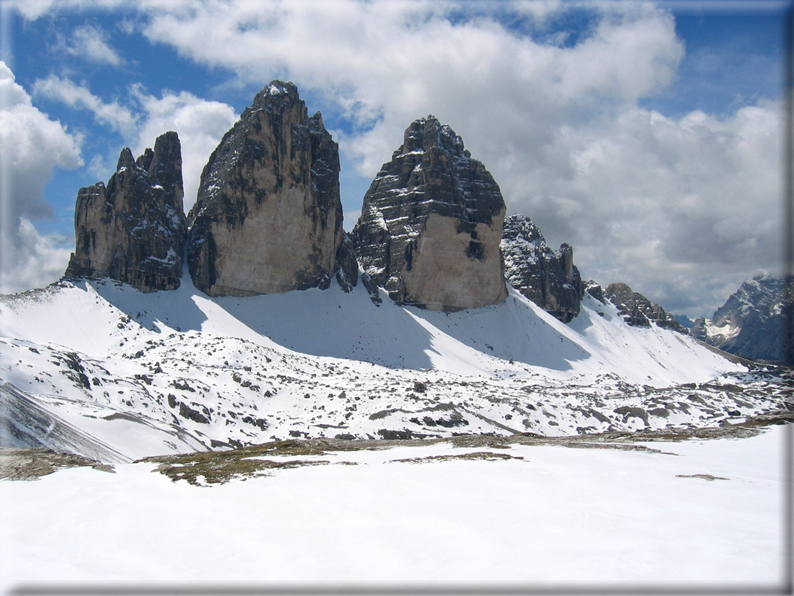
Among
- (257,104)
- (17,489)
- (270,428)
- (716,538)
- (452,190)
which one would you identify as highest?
(257,104)

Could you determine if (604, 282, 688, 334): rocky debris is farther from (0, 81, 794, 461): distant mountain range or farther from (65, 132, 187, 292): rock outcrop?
(65, 132, 187, 292): rock outcrop

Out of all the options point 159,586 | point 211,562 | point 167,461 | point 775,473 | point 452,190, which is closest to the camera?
point 159,586

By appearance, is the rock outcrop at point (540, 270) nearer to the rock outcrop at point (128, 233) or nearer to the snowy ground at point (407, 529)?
the rock outcrop at point (128, 233)

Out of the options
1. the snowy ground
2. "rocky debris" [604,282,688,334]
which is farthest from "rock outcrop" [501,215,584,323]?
the snowy ground

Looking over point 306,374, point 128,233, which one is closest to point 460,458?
point 306,374

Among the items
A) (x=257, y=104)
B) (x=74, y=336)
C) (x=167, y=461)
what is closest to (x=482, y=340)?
(x=257, y=104)

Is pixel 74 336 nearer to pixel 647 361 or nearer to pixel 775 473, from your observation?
pixel 775 473

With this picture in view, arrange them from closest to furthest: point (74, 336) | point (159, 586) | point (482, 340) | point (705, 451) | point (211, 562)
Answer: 1. point (159, 586)
2. point (211, 562)
3. point (705, 451)
4. point (74, 336)
5. point (482, 340)
